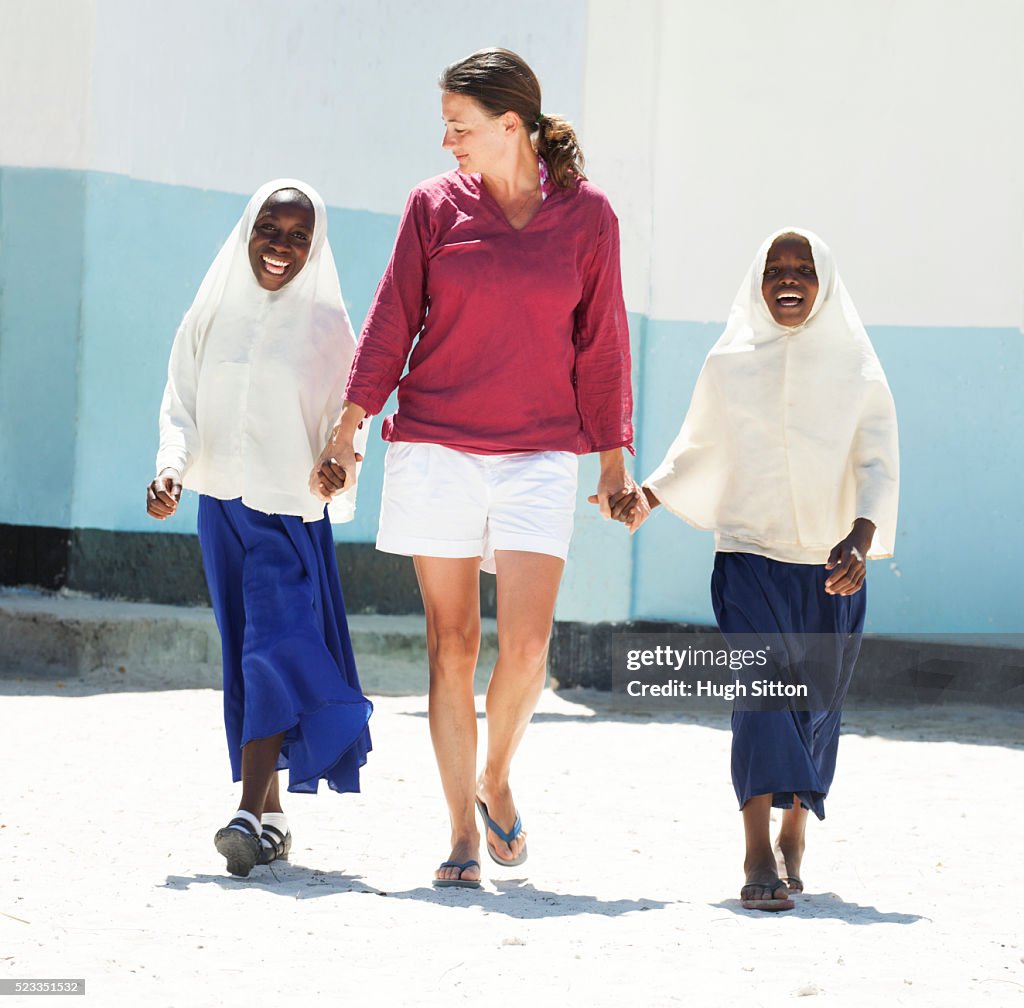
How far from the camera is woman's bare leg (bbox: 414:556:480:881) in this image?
3.97 m

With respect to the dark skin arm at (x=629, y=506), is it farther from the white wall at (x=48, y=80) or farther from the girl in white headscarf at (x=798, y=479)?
the white wall at (x=48, y=80)

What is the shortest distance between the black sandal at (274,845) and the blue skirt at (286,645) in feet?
0.42

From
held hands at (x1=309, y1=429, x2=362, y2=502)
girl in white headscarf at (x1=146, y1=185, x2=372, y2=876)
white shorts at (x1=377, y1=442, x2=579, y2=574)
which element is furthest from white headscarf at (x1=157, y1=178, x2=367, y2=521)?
white shorts at (x1=377, y1=442, x2=579, y2=574)

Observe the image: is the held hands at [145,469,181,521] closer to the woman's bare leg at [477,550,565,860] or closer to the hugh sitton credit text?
the woman's bare leg at [477,550,565,860]

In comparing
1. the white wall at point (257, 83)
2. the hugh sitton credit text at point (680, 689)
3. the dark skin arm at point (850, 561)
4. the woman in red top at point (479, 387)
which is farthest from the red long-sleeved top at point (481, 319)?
the white wall at point (257, 83)

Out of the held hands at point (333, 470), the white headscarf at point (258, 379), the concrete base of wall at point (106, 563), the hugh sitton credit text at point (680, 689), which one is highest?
the white headscarf at point (258, 379)

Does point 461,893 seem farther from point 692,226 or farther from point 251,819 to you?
point 692,226

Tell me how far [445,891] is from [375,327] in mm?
1384

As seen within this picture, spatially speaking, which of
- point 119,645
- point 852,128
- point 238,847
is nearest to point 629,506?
point 238,847

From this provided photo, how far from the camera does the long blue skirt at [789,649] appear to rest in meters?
3.81

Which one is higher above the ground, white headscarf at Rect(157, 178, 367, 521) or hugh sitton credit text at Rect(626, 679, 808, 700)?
white headscarf at Rect(157, 178, 367, 521)

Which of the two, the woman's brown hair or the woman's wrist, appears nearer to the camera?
the woman's brown hair

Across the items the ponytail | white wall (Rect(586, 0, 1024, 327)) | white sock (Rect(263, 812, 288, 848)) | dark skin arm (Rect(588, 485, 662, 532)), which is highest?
white wall (Rect(586, 0, 1024, 327))

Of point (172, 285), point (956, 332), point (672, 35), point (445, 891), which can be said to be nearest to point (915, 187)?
point (956, 332)
